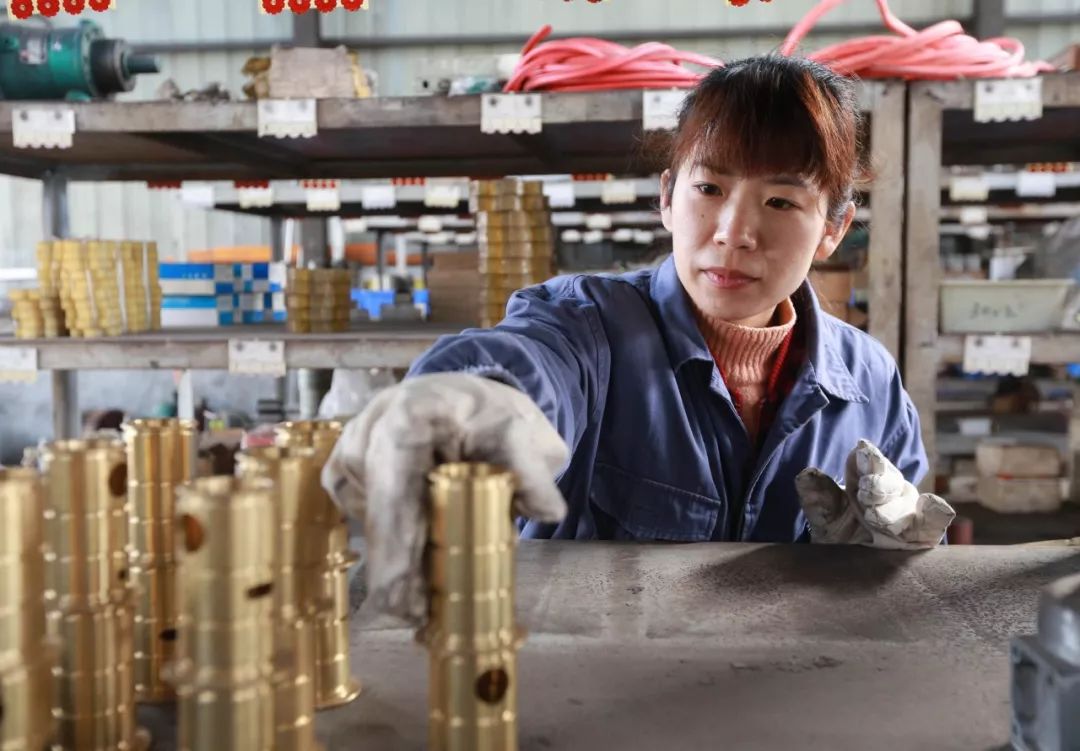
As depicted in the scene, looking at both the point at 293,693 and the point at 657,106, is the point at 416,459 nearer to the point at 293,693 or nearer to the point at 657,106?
the point at 293,693

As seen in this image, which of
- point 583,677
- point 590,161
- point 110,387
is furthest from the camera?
point 110,387

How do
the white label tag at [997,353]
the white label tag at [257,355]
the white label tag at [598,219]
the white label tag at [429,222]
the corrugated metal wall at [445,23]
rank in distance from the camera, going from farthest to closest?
1. the corrugated metal wall at [445,23]
2. the white label tag at [598,219]
3. the white label tag at [429,222]
4. the white label tag at [257,355]
5. the white label tag at [997,353]

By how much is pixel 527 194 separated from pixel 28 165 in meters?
1.80

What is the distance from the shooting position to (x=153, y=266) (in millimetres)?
3072

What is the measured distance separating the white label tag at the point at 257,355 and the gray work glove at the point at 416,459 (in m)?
1.83

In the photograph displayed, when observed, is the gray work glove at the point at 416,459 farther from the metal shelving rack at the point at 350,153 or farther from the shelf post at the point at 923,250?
the shelf post at the point at 923,250

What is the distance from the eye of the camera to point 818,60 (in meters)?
2.25

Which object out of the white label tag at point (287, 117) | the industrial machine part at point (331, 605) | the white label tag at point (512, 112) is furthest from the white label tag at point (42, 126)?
the industrial machine part at point (331, 605)

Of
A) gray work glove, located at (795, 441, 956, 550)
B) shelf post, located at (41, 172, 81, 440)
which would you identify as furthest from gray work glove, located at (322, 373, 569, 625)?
shelf post, located at (41, 172, 81, 440)

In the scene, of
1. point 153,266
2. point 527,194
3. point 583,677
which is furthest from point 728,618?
point 153,266

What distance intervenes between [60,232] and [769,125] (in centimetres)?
294

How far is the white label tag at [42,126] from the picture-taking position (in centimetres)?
238

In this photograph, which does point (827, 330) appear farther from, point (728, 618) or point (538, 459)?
point (538, 459)

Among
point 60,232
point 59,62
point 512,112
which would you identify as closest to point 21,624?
point 512,112
